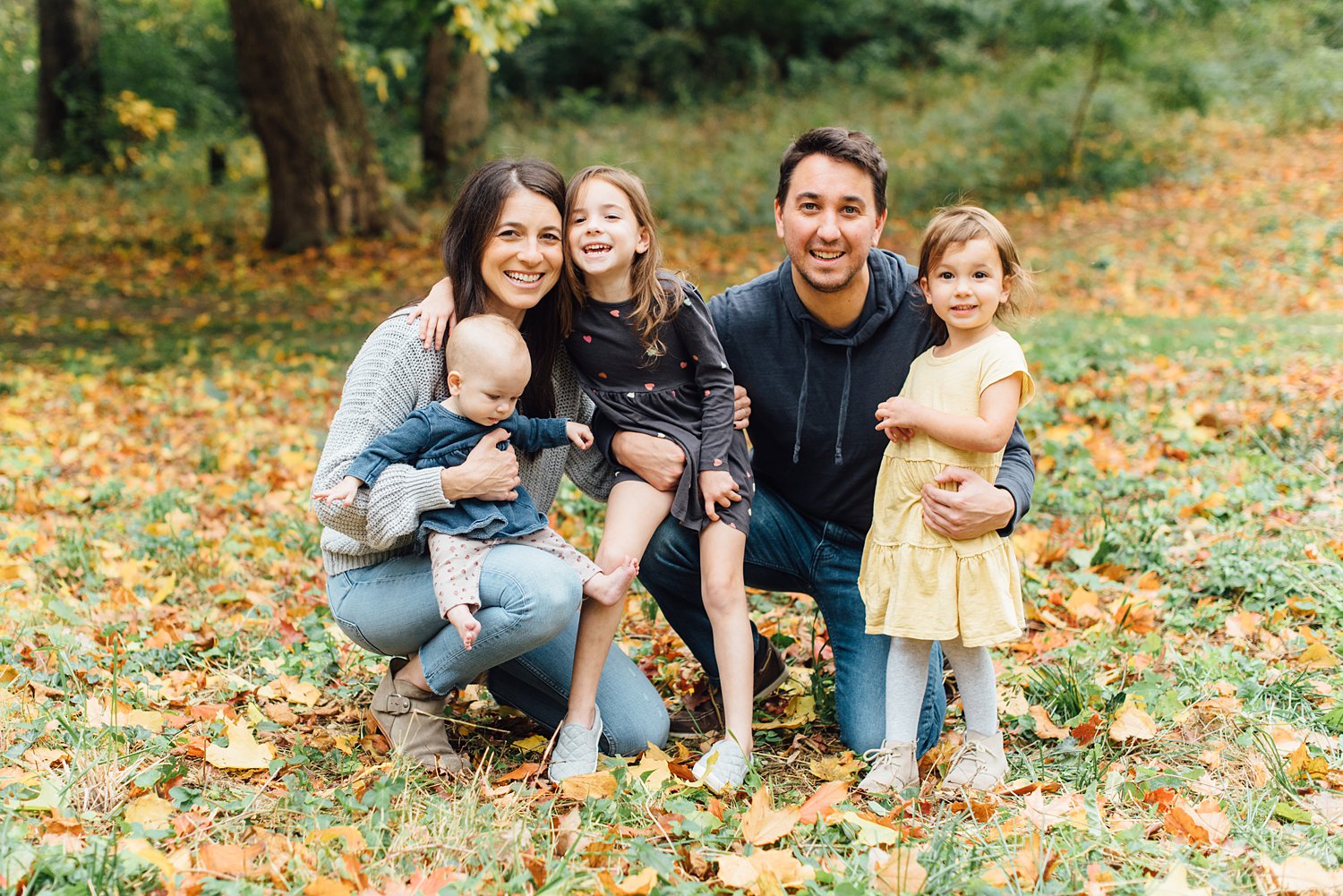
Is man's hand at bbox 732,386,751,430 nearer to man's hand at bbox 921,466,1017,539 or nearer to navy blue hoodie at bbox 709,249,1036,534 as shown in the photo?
navy blue hoodie at bbox 709,249,1036,534

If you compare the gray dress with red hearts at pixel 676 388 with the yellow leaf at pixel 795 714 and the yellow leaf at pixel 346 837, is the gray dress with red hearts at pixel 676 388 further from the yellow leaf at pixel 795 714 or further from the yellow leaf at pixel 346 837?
the yellow leaf at pixel 346 837

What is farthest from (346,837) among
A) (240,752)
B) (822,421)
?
(822,421)

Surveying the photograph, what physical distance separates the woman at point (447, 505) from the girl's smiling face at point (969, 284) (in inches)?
39.9

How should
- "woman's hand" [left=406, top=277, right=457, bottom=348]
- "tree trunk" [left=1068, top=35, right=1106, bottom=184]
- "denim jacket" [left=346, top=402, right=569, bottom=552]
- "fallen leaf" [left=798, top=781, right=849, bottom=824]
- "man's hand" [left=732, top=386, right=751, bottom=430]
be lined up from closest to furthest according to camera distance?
1. "fallen leaf" [left=798, top=781, right=849, bottom=824]
2. "denim jacket" [left=346, top=402, right=569, bottom=552]
3. "woman's hand" [left=406, top=277, right=457, bottom=348]
4. "man's hand" [left=732, top=386, right=751, bottom=430]
5. "tree trunk" [left=1068, top=35, right=1106, bottom=184]

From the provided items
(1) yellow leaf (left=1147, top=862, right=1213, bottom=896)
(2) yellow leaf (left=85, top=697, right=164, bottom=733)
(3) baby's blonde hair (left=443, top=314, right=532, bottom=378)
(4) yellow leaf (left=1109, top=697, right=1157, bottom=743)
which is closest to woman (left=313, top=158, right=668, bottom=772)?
(3) baby's blonde hair (left=443, top=314, right=532, bottom=378)

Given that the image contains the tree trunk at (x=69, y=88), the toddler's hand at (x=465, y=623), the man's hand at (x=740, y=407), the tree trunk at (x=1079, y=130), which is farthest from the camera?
the tree trunk at (x=69, y=88)

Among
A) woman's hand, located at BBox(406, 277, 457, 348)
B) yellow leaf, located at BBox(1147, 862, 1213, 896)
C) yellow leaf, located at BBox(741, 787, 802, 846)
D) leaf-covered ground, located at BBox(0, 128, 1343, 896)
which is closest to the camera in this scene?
yellow leaf, located at BBox(1147, 862, 1213, 896)

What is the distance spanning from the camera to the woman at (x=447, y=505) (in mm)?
2750

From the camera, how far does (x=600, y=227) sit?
2.97 meters

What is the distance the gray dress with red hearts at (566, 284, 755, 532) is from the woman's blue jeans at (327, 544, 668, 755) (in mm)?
465

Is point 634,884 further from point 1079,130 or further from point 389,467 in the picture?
point 1079,130

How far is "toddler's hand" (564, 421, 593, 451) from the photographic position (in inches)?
113

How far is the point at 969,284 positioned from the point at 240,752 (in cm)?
219

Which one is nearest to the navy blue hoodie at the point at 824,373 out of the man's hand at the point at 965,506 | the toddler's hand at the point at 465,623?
the man's hand at the point at 965,506
